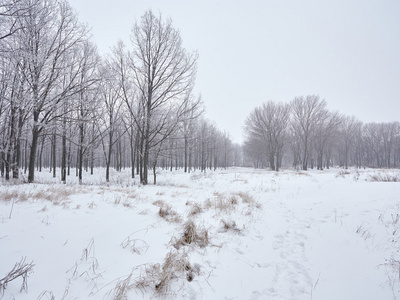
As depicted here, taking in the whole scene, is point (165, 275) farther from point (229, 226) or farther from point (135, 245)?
point (229, 226)

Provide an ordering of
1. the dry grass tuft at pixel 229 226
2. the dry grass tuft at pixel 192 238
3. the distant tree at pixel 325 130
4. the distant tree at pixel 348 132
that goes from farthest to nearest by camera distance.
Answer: the distant tree at pixel 348 132
the distant tree at pixel 325 130
the dry grass tuft at pixel 229 226
the dry grass tuft at pixel 192 238

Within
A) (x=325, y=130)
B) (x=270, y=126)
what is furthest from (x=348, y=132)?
(x=270, y=126)

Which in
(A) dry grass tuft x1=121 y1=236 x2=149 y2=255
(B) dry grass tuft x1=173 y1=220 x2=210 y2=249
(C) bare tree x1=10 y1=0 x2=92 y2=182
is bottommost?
(B) dry grass tuft x1=173 y1=220 x2=210 y2=249

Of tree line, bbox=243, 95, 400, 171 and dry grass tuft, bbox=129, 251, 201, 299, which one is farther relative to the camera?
tree line, bbox=243, 95, 400, 171

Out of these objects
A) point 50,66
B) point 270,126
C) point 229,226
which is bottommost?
point 229,226

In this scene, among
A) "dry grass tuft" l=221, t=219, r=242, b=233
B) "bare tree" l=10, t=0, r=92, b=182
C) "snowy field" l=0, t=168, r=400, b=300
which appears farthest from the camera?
"bare tree" l=10, t=0, r=92, b=182

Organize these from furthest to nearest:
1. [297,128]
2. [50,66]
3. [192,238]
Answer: [297,128] < [50,66] < [192,238]

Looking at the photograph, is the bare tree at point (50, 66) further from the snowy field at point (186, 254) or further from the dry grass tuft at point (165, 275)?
the dry grass tuft at point (165, 275)

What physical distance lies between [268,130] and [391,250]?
1372 inches

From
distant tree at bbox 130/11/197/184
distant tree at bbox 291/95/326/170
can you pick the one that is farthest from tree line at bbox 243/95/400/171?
distant tree at bbox 130/11/197/184

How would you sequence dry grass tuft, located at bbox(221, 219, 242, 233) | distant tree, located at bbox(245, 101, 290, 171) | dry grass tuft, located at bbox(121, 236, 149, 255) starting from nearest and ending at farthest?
dry grass tuft, located at bbox(121, 236, 149, 255), dry grass tuft, located at bbox(221, 219, 242, 233), distant tree, located at bbox(245, 101, 290, 171)

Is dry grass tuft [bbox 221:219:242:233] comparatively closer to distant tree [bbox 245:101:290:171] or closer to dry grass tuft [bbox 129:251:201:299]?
dry grass tuft [bbox 129:251:201:299]

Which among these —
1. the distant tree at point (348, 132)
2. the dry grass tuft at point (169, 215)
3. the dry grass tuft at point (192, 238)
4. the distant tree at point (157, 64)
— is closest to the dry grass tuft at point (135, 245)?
the dry grass tuft at point (192, 238)

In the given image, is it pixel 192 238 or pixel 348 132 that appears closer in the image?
pixel 192 238
